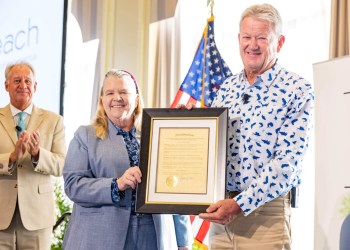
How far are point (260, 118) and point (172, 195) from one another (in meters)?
0.55

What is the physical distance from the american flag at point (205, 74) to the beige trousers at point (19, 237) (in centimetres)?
170

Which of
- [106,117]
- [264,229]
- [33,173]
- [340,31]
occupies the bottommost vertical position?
[264,229]

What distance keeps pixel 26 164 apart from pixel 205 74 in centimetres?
166

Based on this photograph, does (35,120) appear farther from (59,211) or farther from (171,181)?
(171,181)

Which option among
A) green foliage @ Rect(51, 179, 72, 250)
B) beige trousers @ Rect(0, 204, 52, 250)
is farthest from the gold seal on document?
green foliage @ Rect(51, 179, 72, 250)

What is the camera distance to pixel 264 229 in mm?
2832

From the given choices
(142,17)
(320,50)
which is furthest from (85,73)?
(320,50)

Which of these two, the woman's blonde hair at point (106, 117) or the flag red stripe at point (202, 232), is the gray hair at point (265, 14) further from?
the flag red stripe at point (202, 232)

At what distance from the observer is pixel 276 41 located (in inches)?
116

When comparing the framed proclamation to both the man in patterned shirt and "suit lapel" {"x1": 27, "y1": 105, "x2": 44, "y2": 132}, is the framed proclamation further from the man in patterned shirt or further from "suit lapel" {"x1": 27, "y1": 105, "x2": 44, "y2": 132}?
"suit lapel" {"x1": 27, "y1": 105, "x2": 44, "y2": 132}

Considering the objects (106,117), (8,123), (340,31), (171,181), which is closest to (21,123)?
(8,123)

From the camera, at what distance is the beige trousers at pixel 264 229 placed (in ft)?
9.25

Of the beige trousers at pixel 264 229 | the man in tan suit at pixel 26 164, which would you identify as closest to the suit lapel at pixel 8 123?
the man in tan suit at pixel 26 164

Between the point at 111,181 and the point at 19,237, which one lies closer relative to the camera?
the point at 111,181
